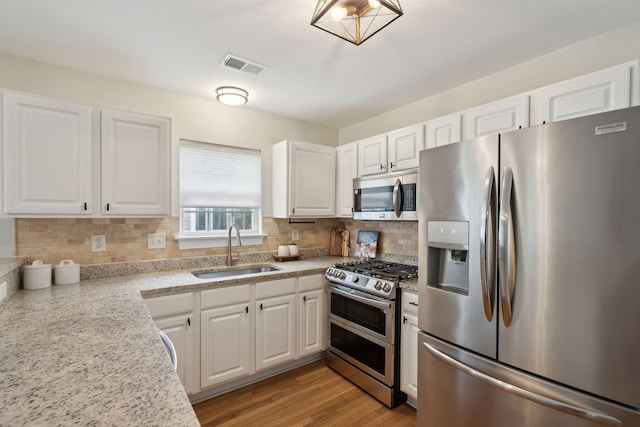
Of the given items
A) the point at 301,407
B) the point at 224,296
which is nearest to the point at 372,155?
the point at 224,296

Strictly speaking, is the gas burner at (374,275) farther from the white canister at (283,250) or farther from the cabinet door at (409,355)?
the white canister at (283,250)

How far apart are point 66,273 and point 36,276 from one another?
16cm

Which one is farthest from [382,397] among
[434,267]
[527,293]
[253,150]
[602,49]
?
[602,49]

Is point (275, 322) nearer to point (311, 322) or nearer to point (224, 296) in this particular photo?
point (311, 322)

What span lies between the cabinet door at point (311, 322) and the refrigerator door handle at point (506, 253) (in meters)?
1.64

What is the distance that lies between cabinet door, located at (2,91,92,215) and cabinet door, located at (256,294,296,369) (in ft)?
4.83

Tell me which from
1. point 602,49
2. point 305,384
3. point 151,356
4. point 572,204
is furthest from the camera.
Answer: point 305,384

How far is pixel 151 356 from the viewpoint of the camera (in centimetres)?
106

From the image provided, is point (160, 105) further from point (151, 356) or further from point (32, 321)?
point (151, 356)

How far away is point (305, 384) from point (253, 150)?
7.31 ft

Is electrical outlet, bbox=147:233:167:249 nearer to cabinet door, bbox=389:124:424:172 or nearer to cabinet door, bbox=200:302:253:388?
cabinet door, bbox=200:302:253:388

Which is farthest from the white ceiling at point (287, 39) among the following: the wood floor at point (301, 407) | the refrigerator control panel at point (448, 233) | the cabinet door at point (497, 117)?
the wood floor at point (301, 407)

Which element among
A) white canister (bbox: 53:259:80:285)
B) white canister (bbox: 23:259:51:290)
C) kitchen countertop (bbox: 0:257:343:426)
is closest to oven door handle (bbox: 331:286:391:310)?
kitchen countertop (bbox: 0:257:343:426)

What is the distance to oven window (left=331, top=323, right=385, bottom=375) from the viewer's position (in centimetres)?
230
